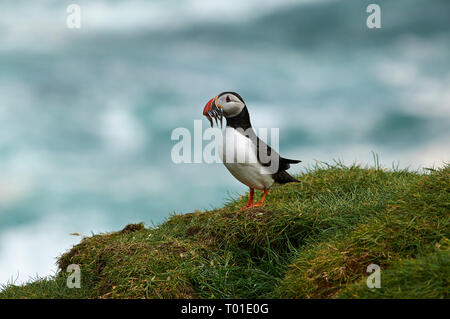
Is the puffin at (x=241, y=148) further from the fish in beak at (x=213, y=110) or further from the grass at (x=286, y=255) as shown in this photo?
the grass at (x=286, y=255)

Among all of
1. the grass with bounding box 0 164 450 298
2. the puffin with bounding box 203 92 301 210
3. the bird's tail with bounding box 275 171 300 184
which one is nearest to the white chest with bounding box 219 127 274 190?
the puffin with bounding box 203 92 301 210

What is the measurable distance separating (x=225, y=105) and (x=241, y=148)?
0.62m

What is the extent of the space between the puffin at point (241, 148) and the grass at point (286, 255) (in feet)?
1.69

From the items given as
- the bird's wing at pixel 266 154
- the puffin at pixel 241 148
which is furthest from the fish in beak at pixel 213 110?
the bird's wing at pixel 266 154

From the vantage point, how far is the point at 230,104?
658cm

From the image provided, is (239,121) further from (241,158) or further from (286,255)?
(286,255)

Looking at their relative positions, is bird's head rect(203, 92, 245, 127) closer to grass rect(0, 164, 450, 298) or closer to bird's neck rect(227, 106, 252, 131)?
bird's neck rect(227, 106, 252, 131)

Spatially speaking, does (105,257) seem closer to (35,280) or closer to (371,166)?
(35,280)

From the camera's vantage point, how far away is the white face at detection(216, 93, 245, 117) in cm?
659

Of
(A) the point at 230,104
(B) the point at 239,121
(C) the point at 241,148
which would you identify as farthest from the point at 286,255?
(A) the point at 230,104

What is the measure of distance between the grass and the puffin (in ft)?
1.69

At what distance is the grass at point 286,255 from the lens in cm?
469

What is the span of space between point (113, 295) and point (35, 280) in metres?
1.78

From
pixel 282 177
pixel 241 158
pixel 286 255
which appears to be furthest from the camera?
pixel 282 177
